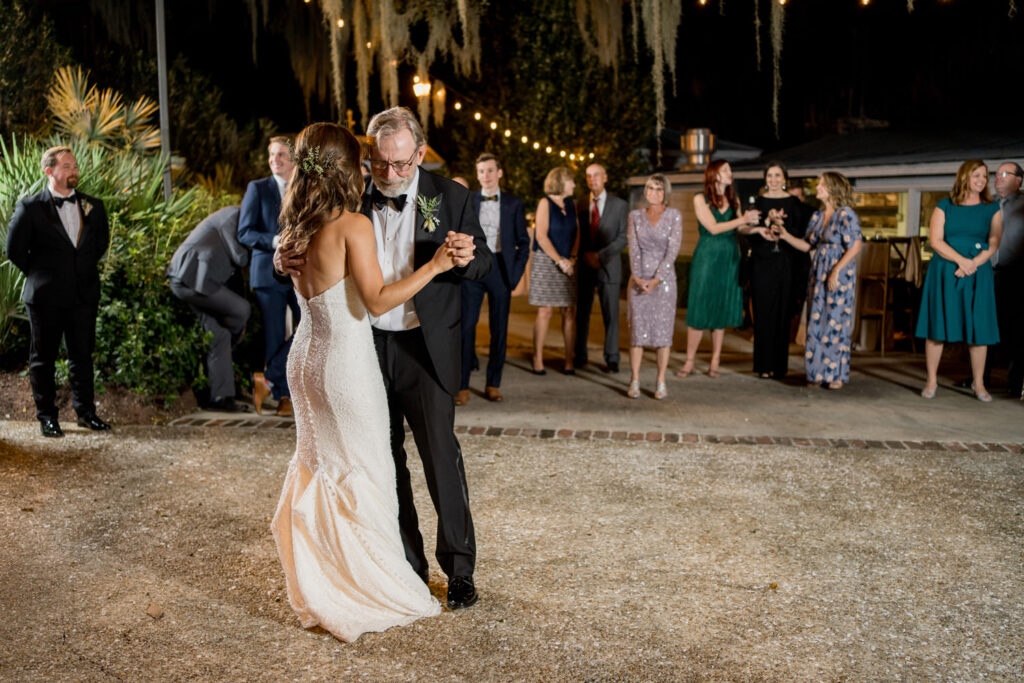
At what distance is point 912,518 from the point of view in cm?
491

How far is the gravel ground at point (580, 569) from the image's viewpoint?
3371mm

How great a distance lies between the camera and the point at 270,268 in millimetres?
7031

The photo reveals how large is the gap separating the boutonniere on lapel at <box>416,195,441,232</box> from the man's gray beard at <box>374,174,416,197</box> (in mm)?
67

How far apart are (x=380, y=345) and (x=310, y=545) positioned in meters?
0.80

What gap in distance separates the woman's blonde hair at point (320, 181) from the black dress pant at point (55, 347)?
3.47 m

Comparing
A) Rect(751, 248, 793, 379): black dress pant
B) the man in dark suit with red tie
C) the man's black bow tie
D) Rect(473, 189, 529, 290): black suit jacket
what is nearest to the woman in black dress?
Rect(751, 248, 793, 379): black dress pant

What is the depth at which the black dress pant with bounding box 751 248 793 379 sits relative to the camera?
8586mm

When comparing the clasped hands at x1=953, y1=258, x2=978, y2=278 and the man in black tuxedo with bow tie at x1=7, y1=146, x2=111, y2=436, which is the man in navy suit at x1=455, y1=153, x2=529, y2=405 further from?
the clasped hands at x1=953, y1=258, x2=978, y2=278

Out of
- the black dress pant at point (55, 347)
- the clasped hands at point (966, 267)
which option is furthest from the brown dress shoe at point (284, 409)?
the clasped hands at point (966, 267)

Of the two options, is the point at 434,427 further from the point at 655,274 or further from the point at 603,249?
the point at 603,249

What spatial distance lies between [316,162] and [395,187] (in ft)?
1.21

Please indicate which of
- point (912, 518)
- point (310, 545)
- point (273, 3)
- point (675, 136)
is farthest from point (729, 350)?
point (273, 3)

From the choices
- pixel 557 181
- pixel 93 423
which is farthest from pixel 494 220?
pixel 93 423

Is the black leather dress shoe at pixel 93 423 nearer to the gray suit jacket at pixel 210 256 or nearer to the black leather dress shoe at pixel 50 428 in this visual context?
the black leather dress shoe at pixel 50 428
